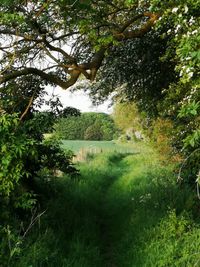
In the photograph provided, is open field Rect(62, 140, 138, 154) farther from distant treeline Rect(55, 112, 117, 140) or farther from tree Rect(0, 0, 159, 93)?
distant treeline Rect(55, 112, 117, 140)

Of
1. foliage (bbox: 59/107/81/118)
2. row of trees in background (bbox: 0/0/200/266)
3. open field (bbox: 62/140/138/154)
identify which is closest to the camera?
row of trees in background (bbox: 0/0/200/266)

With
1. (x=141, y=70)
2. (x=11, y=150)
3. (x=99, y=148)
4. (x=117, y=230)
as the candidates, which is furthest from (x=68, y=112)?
(x=99, y=148)

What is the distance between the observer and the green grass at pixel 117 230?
362 inches

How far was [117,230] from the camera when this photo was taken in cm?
1244

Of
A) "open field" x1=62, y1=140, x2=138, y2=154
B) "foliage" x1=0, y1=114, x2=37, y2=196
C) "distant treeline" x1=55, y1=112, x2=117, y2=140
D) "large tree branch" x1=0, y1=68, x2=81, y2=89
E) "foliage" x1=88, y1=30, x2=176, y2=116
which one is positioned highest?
"distant treeline" x1=55, y1=112, x2=117, y2=140

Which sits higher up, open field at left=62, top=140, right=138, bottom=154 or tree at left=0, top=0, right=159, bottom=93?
tree at left=0, top=0, right=159, bottom=93

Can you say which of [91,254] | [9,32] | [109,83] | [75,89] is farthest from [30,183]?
[75,89]

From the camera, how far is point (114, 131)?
3632 inches

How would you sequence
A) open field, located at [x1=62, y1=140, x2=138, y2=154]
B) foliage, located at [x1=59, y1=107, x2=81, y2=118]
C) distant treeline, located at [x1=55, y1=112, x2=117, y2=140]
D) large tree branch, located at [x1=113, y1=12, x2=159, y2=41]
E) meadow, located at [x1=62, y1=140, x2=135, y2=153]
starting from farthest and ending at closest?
distant treeline, located at [x1=55, y1=112, x2=117, y2=140], meadow, located at [x1=62, y1=140, x2=135, y2=153], open field, located at [x1=62, y1=140, x2=138, y2=154], foliage, located at [x1=59, y1=107, x2=81, y2=118], large tree branch, located at [x1=113, y1=12, x2=159, y2=41]

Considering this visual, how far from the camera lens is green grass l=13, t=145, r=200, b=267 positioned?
362 inches

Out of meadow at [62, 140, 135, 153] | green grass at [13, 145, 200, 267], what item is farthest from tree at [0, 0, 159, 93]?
meadow at [62, 140, 135, 153]

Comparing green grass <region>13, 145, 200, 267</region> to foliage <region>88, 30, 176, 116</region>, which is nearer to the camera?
green grass <region>13, 145, 200, 267</region>

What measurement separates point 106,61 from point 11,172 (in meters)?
8.26

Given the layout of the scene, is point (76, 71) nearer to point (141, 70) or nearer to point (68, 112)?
point (68, 112)
